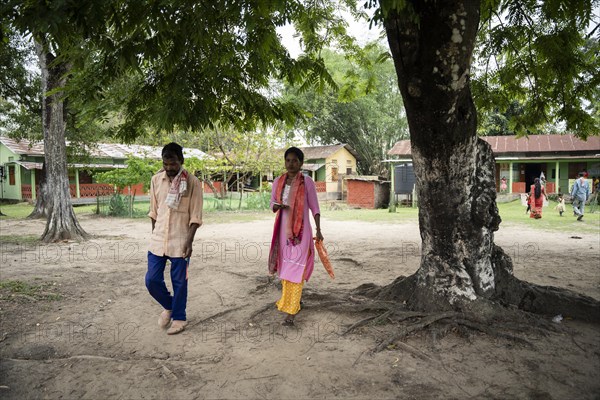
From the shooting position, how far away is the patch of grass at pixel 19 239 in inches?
397

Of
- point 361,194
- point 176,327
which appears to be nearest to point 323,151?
point 361,194

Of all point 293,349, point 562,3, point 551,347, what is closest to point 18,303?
point 293,349

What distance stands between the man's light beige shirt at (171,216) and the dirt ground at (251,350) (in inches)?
35.3

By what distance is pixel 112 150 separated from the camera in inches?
1130

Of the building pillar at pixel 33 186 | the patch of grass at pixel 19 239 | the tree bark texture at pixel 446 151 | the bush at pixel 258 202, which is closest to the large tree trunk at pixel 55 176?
the patch of grass at pixel 19 239

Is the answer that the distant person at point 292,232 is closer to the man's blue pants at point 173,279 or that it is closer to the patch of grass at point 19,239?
the man's blue pants at point 173,279

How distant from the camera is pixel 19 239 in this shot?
416 inches

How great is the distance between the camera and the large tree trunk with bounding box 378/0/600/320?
11.5ft

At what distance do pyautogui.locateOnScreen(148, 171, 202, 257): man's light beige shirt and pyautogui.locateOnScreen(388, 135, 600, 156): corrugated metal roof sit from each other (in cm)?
2219

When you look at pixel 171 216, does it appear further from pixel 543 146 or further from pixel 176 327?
pixel 543 146

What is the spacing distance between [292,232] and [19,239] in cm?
996

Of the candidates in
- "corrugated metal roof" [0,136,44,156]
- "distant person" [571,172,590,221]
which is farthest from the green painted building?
"corrugated metal roof" [0,136,44,156]

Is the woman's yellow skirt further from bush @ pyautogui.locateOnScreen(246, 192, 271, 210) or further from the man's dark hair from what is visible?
bush @ pyautogui.locateOnScreen(246, 192, 271, 210)

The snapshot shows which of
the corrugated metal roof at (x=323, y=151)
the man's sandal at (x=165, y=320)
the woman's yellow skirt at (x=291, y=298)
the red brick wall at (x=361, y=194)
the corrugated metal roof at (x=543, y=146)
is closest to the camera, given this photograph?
the woman's yellow skirt at (x=291, y=298)
